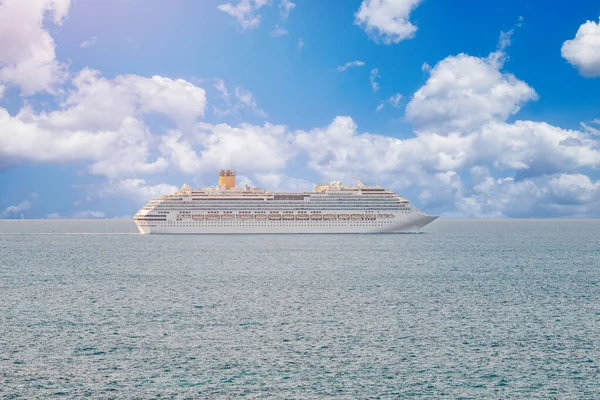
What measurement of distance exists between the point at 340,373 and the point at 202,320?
403 inches

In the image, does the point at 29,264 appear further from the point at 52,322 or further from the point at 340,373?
the point at 340,373

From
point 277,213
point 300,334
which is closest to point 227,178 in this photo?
point 277,213

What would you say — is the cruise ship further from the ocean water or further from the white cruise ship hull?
the ocean water

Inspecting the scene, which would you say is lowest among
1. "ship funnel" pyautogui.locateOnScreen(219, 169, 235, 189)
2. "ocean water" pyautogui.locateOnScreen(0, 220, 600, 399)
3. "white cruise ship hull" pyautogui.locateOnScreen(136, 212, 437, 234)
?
"ocean water" pyautogui.locateOnScreen(0, 220, 600, 399)

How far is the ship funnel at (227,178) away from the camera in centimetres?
11219

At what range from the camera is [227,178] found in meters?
113

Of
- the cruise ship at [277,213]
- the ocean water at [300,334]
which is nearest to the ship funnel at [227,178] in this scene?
the cruise ship at [277,213]

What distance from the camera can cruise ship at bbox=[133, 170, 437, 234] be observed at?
10494 cm

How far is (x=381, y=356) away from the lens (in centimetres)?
2186

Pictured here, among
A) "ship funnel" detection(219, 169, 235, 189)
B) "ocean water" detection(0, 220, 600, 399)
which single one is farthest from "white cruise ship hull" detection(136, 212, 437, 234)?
"ocean water" detection(0, 220, 600, 399)

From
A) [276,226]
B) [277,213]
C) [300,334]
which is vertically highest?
[277,213]

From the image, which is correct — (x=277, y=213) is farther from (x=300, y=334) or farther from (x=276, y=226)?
(x=300, y=334)

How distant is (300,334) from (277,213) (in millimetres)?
80234

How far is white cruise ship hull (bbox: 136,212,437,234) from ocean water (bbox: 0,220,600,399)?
55.3 meters
